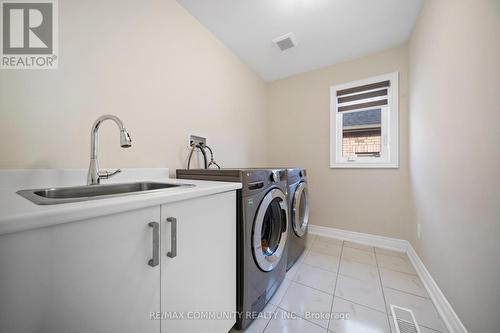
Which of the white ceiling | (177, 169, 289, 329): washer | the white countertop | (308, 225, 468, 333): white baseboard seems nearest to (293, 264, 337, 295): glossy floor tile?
(177, 169, 289, 329): washer

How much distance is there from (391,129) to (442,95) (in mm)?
965

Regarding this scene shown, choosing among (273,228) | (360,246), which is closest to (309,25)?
(273,228)

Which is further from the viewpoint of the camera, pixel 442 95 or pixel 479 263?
pixel 442 95

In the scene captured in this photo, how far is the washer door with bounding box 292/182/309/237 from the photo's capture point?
161 centimetres

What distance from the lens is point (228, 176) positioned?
3.40 feet

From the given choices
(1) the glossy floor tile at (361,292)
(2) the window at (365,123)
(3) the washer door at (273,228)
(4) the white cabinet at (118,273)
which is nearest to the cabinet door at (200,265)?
(4) the white cabinet at (118,273)

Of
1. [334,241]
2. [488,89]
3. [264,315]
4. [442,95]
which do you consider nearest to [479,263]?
[488,89]

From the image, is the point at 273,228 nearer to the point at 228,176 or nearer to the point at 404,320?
the point at 228,176

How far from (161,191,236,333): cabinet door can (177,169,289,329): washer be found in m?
0.05

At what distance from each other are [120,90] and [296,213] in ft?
5.30

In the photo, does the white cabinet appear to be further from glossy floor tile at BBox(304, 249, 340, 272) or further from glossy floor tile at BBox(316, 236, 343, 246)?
glossy floor tile at BBox(316, 236, 343, 246)

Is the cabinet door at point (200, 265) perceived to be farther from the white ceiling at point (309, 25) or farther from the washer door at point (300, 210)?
the white ceiling at point (309, 25)

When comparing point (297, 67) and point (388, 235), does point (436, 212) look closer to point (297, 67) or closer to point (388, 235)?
point (388, 235)

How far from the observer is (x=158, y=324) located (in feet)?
2.00
